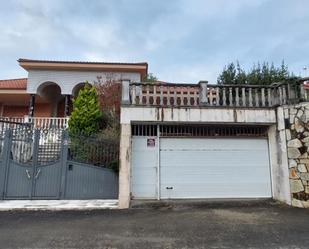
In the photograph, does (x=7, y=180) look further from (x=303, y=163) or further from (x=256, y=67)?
(x=256, y=67)

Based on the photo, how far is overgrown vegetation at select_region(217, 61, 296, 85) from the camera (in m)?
12.8

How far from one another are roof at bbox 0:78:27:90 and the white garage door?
11022mm

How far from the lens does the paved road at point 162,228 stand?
4555 mm

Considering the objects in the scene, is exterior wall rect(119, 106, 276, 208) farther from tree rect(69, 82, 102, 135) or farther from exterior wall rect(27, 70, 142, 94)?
exterior wall rect(27, 70, 142, 94)

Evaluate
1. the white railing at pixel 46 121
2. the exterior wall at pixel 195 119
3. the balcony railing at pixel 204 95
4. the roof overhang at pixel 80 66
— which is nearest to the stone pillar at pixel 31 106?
the white railing at pixel 46 121

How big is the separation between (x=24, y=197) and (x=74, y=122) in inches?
137

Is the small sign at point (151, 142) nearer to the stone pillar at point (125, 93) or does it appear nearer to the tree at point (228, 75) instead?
the stone pillar at point (125, 93)

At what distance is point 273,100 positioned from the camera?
848 centimetres

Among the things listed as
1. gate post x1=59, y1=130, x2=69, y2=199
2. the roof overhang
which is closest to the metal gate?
gate post x1=59, y1=130, x2=69, y2=199

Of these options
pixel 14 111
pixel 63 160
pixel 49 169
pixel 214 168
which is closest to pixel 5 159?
pixel 49 169

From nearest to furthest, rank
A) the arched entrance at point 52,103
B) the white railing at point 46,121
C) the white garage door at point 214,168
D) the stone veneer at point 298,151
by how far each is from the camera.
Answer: the stone veneer at point 298,151 → the white garage door at point 214,168 → the white railing at point 46,121 → the arched entrance at point 52,103

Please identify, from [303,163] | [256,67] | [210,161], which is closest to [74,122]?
[210,161]

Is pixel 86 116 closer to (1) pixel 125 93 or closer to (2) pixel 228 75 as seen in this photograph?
(1) pixel 125 93

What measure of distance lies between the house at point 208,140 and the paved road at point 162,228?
0.89 m
